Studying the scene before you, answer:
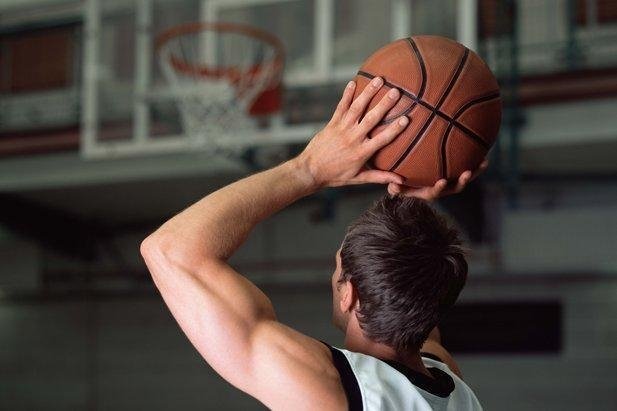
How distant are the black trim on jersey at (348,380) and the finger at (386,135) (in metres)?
0.41

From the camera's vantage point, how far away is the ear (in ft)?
5.15

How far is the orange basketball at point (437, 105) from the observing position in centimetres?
186

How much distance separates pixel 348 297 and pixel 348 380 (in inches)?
6.1

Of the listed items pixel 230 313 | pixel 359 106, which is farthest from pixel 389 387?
pixel 359 106

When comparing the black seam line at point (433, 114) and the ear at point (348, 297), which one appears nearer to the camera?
the ear at point (348, 297)

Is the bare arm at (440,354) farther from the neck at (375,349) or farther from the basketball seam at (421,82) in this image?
the basketball seam at (421,82)

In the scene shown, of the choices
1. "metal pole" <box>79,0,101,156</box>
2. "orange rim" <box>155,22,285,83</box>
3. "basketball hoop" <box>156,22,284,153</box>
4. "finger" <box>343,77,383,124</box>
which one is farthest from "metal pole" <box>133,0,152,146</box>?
"finger" <box>343,77,383,124</box>

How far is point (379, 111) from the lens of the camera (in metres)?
1.74

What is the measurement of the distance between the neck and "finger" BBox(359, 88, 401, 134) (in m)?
0.37

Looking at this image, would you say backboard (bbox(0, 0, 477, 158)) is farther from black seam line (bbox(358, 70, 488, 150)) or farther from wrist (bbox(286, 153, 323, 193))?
wrist (bbox(286, 153, 323, 193))

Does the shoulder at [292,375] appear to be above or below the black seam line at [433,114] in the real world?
below

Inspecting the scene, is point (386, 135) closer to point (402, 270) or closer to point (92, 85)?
point (402, 270)

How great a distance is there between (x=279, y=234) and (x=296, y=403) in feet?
24.6

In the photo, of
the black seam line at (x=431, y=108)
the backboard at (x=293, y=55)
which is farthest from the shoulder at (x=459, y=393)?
the backboard at (x=293, y=55)
